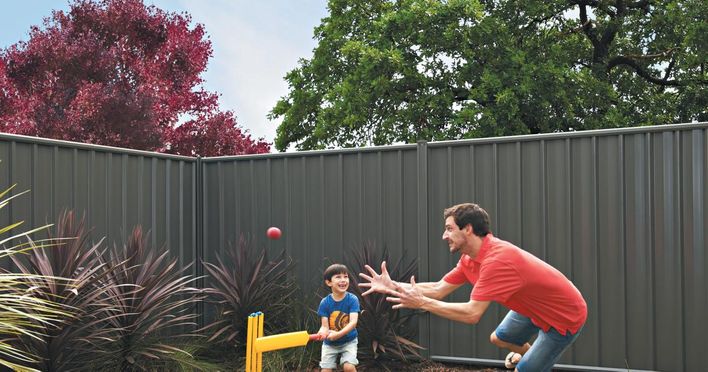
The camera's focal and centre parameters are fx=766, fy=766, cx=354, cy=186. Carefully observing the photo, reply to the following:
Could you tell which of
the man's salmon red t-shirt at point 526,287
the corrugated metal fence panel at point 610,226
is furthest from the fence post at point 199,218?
the man's salmon red t-shirt at point 526,287

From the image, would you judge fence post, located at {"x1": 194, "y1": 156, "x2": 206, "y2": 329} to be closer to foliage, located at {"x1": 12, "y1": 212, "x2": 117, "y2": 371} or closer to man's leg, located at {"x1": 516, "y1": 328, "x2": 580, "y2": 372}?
foliage, located at {"x1": 12, "y1": 212, "x2": 117, "y2": 371}

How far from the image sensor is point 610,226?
6.96m

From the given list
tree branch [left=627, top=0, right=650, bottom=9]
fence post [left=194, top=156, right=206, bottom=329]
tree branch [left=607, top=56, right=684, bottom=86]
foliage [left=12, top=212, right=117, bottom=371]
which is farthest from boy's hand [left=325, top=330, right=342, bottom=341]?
tree branch [left=627, top=0, right=650, bottom=9]

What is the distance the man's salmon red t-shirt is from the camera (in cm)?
434

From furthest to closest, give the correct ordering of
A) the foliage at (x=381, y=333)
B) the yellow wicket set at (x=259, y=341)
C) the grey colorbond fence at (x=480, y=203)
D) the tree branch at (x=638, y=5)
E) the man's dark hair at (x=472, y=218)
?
the tree branch at (x=638, y=5), the foliage at (x=381, y=333), the grey colorbond fence at (x=480, y=203), the yellow wicket set at (x=259, y=341), the man's dark hair at (x=472, y=218)

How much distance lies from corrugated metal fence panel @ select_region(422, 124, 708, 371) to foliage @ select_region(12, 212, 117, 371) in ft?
10.5

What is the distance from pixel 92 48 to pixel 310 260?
45.1 ft

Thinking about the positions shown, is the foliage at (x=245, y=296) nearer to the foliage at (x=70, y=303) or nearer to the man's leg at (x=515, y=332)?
the foliage at (x=70, y=303)

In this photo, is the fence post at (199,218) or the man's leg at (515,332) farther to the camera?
the fence post at (199,218)

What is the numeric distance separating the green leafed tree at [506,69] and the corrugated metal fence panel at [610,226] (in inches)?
282

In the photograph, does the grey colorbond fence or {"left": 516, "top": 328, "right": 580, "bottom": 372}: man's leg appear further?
the grey colorbond fence

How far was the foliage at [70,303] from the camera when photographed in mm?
5875

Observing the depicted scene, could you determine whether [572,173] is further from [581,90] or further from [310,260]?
[581,90]

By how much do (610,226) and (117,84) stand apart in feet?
50.1
